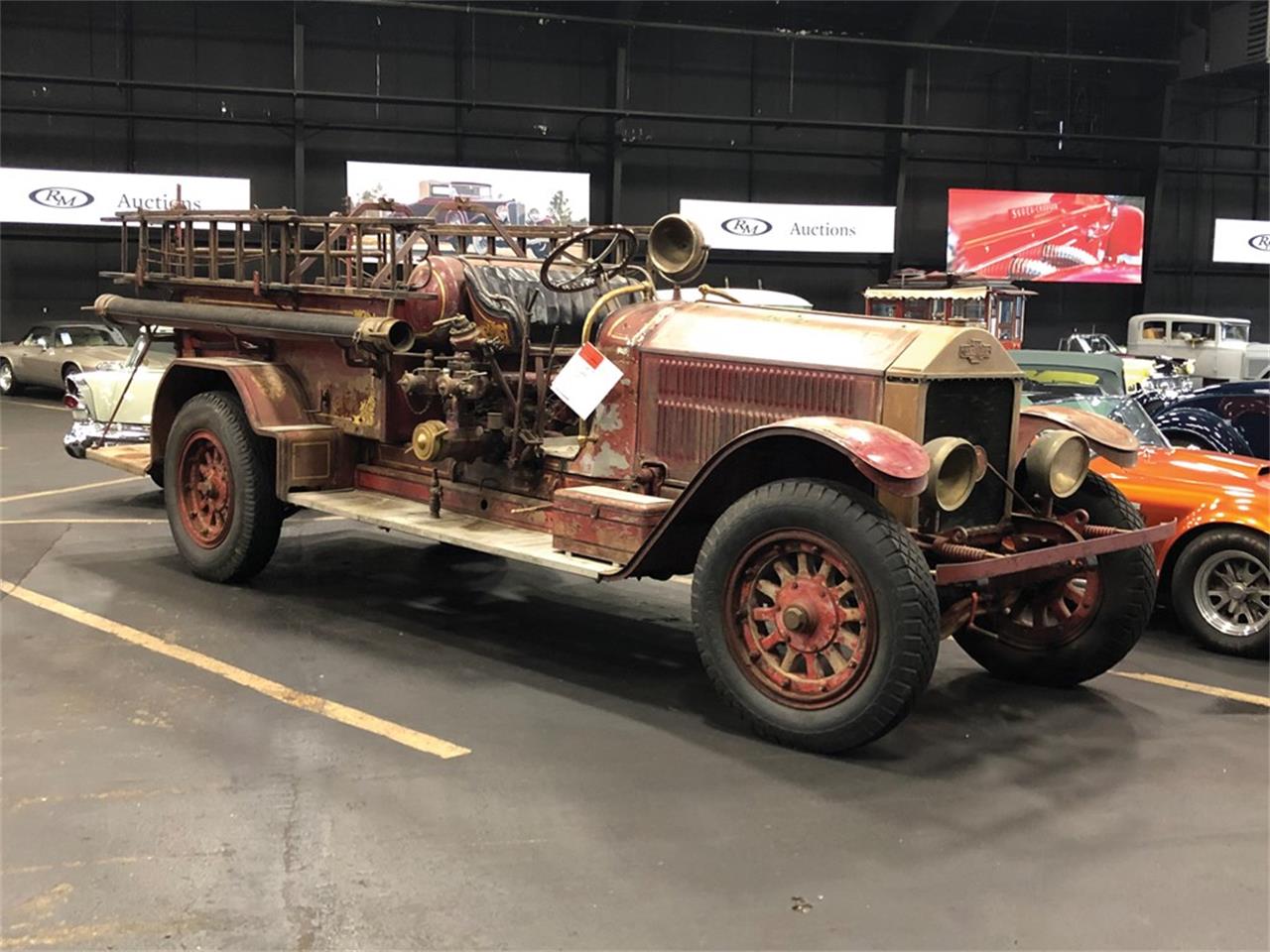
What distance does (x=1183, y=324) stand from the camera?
844 inches

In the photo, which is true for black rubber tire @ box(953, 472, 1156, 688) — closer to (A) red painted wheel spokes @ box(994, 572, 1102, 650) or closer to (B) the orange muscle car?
(A) red painted wheel spokes @ box(994, 572, 1102, 650)

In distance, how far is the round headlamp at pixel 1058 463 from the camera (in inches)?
186

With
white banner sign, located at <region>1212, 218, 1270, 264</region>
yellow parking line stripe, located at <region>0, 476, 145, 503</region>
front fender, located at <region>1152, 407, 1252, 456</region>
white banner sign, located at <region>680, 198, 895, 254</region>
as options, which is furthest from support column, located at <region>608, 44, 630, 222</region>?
white banner sign, located at <region>1212, 218, 1270, 264</region>

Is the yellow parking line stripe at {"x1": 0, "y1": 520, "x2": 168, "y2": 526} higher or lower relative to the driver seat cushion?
lower

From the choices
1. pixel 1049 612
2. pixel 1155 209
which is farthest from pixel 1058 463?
Answer: pixel 1155 209

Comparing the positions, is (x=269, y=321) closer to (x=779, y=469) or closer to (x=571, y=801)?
(x=779, y=469)

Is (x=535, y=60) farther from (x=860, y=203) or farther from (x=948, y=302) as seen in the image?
(x=948, y=302)

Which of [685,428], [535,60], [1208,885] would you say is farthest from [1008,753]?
[535,60]

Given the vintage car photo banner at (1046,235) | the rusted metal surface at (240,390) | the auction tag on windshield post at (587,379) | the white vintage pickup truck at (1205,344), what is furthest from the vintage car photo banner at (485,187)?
the auction tag on windshield post at (587,379)

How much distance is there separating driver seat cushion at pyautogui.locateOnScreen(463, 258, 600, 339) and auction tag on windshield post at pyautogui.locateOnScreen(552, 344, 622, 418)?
0.63 m

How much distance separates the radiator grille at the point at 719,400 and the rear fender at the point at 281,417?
2057 millimetres

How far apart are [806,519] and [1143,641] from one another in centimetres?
285

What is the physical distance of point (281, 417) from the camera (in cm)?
636

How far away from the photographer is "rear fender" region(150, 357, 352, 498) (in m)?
6.18
